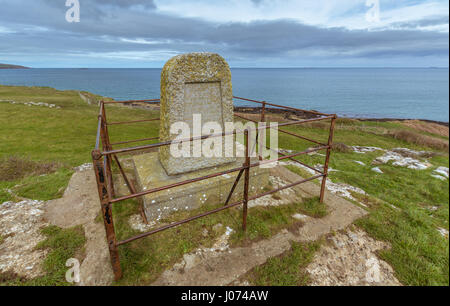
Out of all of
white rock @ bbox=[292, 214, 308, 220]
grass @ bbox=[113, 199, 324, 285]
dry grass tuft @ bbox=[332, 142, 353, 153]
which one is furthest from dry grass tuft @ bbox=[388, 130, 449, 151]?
grass @ bbox=[113, 199, 324, 285]

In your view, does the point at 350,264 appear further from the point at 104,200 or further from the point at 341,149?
the point at 341,149

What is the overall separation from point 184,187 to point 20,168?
225 inches

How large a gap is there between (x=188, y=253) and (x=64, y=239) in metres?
2.07

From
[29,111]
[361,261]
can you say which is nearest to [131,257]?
[361,261]

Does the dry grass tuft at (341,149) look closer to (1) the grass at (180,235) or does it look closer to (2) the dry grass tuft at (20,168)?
(1) the grass at (180,235)

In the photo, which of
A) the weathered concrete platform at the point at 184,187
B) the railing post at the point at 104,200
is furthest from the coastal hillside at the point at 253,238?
the railing post at the point at 104,200

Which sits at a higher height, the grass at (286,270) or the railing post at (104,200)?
the railing post at (104,200)

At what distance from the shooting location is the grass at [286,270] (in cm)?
288

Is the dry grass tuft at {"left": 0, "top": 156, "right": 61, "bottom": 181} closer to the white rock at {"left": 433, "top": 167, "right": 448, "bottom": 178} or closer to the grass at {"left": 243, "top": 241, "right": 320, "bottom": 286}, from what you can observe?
the grass at {"left": 243, "top": 241, "right": 320, "bottom": 286}

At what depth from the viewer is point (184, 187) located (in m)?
4.12

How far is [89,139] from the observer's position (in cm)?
988

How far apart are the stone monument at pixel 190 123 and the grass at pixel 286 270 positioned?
1.72m
